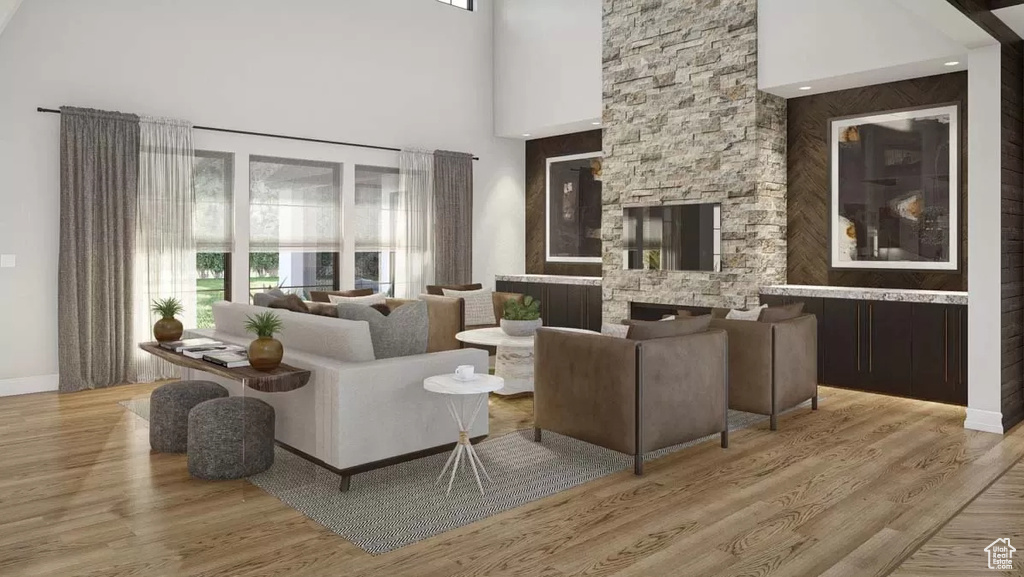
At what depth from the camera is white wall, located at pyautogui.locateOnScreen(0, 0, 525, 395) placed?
639cm

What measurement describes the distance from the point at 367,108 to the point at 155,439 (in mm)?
5176

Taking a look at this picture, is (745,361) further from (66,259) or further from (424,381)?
(66,259)

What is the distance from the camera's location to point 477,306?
28.0 feet

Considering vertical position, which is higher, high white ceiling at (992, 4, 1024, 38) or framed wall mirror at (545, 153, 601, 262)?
high white ceiling at (992, 4, 1024, 38)

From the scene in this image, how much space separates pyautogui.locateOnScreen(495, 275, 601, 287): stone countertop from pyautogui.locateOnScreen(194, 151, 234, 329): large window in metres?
3.76

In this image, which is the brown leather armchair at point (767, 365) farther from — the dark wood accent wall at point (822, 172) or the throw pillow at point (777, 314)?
the dark wood accent wall at point (822, 172)

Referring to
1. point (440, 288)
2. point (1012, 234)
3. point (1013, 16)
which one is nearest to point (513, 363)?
point (440, 288)

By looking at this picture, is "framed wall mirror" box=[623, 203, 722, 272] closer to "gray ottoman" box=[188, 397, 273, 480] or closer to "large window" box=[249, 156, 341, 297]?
"large window" box=[249, 156, 341, 297]

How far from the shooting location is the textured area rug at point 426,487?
3400 millimetres

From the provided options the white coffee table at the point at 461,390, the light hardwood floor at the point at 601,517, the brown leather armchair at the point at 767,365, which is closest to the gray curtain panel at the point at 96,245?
the light hardwood floor at the point at 601,517

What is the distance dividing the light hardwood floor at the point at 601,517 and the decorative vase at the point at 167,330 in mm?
722

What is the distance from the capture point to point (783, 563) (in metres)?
3.00

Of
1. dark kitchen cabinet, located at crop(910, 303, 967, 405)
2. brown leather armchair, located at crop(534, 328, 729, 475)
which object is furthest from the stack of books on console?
dark kitchen cabinet, located at crop(910, 303, 967, 405)

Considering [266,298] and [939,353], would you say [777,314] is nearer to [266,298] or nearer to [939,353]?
[939,353]
